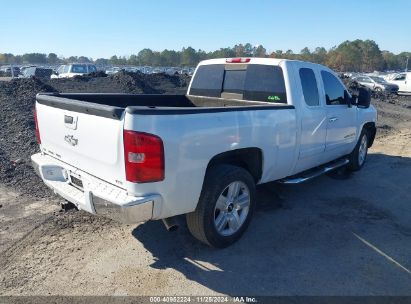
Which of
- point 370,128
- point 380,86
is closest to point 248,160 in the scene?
point 370,128

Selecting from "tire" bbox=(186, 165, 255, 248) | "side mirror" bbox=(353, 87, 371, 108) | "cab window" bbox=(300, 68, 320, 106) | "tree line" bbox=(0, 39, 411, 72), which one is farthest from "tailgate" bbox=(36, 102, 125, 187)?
"tree line" bbox=(0, 39, 411, 72)

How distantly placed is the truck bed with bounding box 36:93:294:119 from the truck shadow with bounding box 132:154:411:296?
1498 mm

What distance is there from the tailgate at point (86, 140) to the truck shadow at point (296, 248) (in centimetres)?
115

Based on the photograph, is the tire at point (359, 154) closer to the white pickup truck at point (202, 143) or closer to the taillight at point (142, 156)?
the white pickup truck at point (202, 143)

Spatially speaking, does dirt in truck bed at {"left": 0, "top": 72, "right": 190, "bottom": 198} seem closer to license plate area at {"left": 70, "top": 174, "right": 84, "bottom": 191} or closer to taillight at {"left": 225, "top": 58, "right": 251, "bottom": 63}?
license plate area at {"left": 70, "top": 174, "right": 84, "bottom": 191}

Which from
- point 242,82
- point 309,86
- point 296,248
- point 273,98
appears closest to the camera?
point 296,248

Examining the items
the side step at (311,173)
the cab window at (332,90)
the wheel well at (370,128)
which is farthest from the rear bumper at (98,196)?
the wheel well at (370,128)

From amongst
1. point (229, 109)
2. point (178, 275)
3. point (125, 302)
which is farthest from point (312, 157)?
point (125, 302)

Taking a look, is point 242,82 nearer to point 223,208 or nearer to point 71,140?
point 223,208

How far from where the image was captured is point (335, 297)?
342cm

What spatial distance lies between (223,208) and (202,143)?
0.91 m

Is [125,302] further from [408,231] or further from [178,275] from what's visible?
[408,231]

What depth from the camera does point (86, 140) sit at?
12.0 feet

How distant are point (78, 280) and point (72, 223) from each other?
1258mm
